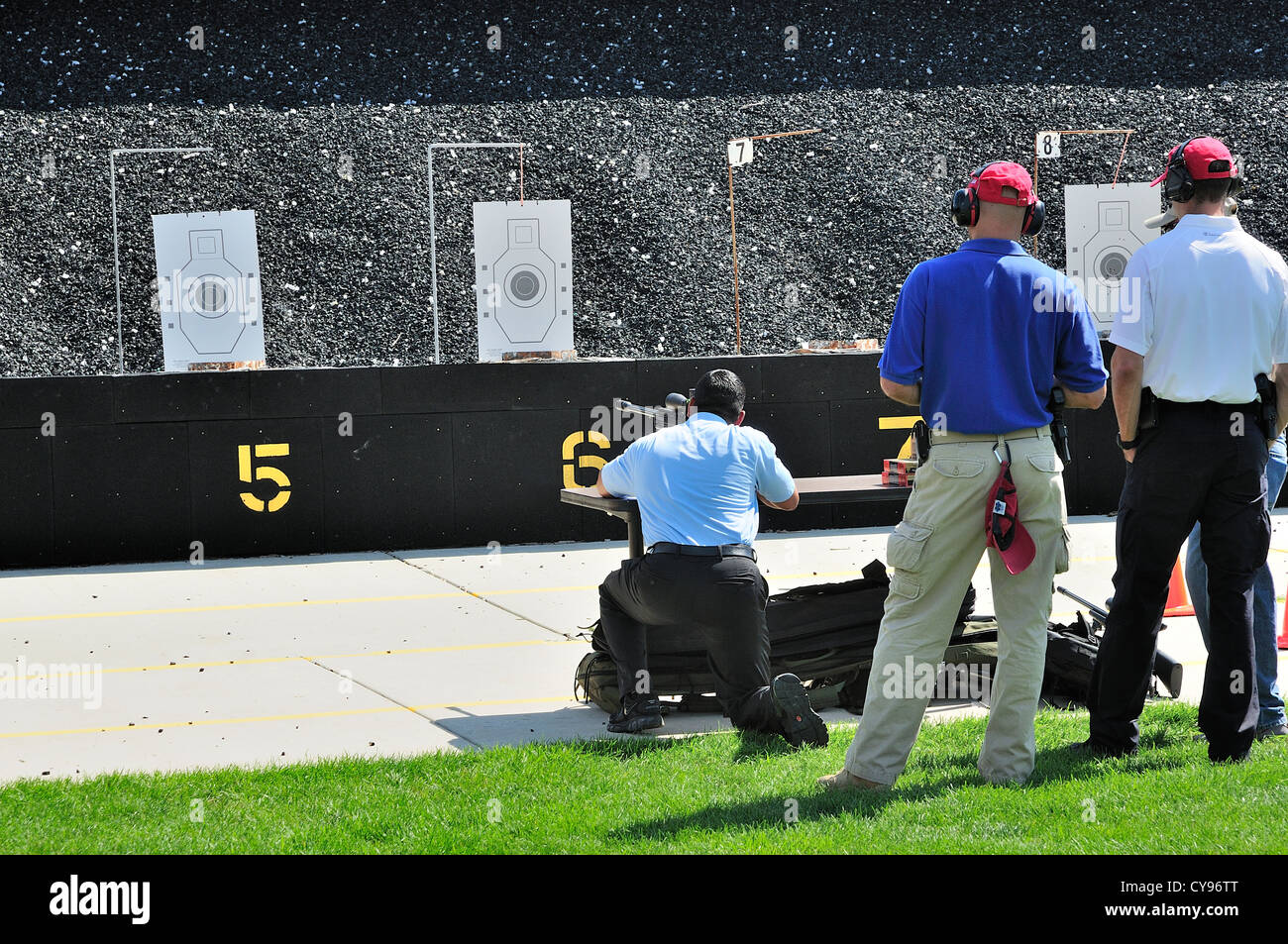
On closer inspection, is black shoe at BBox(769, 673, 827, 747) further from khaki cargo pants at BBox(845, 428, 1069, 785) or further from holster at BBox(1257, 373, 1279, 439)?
holster at BBox(1257, 373, 1279, 439)

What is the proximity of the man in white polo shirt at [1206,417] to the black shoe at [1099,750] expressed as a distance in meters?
0.25

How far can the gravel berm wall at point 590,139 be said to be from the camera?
53.2 feet

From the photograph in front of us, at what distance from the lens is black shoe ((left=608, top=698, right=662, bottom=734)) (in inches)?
232

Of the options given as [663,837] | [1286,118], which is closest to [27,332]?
[663,837]

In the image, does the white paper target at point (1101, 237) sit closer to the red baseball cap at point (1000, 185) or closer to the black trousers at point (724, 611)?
the black trousers at point (724, 611)

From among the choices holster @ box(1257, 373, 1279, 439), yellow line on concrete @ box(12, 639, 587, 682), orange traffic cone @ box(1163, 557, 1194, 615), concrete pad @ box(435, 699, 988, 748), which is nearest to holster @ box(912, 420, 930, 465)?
holster @ box(1257, 373, 1279, 439)

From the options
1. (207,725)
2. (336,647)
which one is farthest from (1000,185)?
(336,647)

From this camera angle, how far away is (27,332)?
15.3 m

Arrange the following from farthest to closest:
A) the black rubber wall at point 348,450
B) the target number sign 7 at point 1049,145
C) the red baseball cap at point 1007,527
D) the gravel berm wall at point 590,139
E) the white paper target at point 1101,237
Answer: the target number sign 7 at point 1049,145
the gravel berm wall at point 590,139
the white paper target at point 1101,237
the black rubber wall at point 348,450
the red baseball cap at point 1007,527

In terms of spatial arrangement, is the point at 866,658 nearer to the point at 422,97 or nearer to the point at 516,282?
the point at 516,282

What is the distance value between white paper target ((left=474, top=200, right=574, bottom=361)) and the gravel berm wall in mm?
2944

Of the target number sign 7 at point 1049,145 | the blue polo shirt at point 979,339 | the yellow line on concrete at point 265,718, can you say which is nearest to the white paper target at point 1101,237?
the target number sign 7 at point 1049,145

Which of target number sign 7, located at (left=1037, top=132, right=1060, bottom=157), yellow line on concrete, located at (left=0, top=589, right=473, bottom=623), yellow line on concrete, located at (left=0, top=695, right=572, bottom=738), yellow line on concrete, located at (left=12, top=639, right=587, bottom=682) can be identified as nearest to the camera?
yellow line on concrete, located at (left=0, top=695, right=572, bottom=738)

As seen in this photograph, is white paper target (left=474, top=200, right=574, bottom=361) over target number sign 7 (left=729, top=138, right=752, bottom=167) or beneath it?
beneath
